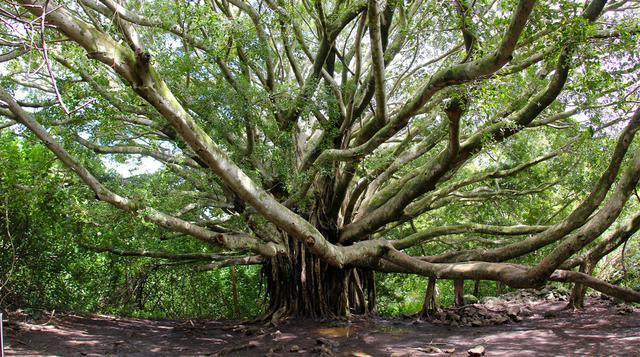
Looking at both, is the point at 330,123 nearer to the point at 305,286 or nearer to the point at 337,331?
the point at 305,286

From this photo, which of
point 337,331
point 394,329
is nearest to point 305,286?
point 337,331

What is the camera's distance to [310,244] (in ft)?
23.0

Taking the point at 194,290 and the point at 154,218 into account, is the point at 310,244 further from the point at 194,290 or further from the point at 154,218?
the point at 194,290

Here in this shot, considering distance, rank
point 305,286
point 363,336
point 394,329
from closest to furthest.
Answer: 1. point 363,336
2. point 394,329
3. point 305,286

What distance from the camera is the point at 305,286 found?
9.30m

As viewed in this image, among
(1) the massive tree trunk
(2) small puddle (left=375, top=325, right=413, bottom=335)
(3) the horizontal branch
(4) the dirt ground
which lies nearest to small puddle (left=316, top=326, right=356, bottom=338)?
(4) the dirt ground

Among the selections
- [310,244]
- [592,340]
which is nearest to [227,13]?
[310,244]

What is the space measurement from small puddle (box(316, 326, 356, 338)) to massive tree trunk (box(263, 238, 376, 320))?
91 cm

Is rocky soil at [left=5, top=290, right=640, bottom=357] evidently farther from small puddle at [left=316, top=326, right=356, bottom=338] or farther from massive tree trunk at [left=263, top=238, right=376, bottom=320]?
massive tree trunk at [left=263, top=238, right=376, bottom=320]

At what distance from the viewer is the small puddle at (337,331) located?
771cm

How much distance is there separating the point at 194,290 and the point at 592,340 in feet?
35.2

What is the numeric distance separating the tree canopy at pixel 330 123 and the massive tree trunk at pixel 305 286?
37 millimetres

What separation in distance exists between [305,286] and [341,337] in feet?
6.36

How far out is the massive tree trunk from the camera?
9258 millimetres
